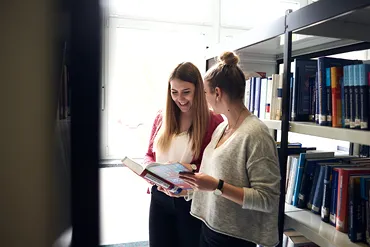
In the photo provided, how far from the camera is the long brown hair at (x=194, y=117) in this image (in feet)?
4.58

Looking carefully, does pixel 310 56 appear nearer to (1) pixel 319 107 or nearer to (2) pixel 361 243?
(1) pixel 319 107

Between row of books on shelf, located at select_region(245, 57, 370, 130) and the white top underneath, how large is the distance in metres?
0.48

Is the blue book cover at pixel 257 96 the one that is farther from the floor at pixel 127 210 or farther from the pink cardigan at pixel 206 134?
the floor at pixel 127 210

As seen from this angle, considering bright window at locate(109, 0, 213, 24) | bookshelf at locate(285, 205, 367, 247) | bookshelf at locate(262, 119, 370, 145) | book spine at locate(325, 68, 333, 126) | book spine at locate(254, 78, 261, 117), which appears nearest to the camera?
bookshelf at locate(262, 119, 370, 145)

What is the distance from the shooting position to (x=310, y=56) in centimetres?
186

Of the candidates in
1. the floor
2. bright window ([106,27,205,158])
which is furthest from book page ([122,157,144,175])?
bright window ([106,27,205,158])

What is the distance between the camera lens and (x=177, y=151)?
1.45 meters

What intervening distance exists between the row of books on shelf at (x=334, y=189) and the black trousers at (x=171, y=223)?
1.66 feet

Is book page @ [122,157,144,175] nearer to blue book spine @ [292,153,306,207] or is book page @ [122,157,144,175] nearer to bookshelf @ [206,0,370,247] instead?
bookshelf @ [206,0,370,247]

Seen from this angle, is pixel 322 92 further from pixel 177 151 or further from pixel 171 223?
pixel 171 223

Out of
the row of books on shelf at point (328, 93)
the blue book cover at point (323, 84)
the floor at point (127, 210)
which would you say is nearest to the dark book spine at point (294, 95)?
the row of books on shelf at point (328, 93)

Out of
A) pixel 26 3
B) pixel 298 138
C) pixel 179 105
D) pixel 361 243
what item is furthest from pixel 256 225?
pixel 298 138

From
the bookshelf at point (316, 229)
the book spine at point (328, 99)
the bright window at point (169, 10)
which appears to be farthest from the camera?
the bright window at point (169, 10)

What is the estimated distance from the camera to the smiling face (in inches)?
55.0
